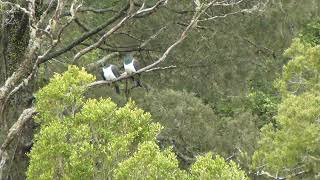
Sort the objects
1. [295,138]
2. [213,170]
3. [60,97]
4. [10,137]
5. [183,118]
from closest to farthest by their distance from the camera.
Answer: [213,170] → [60,97] → [10,137] → [295,138] → [183,118]

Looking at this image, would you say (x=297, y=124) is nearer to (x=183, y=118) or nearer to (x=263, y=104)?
(x=183, y=118)


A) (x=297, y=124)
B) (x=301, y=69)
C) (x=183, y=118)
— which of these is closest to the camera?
(x=297, y=124)

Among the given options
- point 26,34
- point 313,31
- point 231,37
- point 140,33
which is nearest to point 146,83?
point 140,33

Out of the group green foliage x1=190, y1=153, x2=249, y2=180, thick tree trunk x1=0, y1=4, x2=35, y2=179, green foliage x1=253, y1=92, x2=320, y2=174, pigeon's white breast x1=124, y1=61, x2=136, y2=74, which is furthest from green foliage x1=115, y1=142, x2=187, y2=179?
thick tree trunk x1=0, y1=4, x2=35, y2=179

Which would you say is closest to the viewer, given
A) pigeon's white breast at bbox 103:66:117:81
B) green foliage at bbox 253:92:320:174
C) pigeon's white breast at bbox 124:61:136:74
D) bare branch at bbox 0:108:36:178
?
bare branch at bbox 0:108:36:178

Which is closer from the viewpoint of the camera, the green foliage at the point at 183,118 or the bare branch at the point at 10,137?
the bare branch at the point at 10,137

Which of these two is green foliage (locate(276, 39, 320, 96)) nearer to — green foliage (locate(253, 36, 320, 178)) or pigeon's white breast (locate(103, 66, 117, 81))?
green foliage (locate(253, 36, 320, 178))

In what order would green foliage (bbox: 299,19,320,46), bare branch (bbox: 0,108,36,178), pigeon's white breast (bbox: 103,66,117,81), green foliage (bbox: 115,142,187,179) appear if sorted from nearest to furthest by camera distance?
green foliage (bbox: 115,142,187,179) < bare branch (bbox: 0,108,36,178) < pigeon's white breast (bbox: 103,66,117,81) < green foliage (bbox: 299,19,320,46)

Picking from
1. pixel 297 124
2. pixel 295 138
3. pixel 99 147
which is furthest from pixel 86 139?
pixel 295 138

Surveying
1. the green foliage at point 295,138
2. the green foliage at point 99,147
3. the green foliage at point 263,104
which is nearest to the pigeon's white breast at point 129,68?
the green foliage at point 295,138

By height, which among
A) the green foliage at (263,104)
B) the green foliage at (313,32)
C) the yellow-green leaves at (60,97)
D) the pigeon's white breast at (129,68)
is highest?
the yellow-green leaves at (60,97)

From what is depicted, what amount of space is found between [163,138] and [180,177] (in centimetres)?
614

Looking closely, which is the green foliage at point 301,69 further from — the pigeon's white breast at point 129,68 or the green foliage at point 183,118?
the pigeon's white breast at point 129,68

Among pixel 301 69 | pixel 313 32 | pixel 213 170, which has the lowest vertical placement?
pixel 313 32
